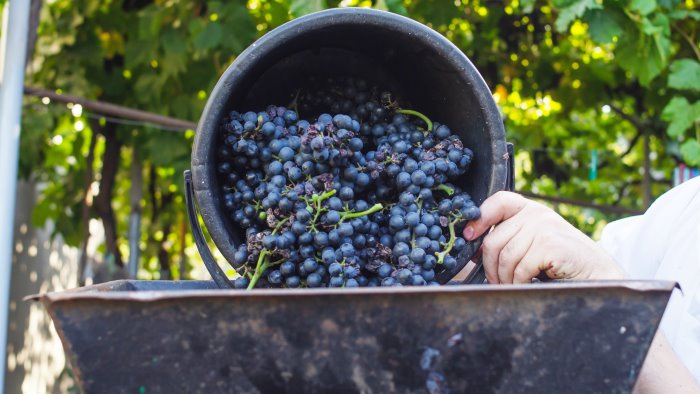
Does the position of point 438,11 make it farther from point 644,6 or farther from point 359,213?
point 359,213

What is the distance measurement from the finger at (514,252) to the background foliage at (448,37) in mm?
1267

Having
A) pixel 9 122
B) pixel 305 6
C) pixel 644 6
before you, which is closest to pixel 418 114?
pixel 305 6

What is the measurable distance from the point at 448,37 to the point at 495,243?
249 cm

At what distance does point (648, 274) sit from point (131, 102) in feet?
8.59

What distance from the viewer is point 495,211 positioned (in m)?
0.95

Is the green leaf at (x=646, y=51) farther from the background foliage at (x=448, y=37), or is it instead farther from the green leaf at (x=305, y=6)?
the green leaf at (x=305, y=6)

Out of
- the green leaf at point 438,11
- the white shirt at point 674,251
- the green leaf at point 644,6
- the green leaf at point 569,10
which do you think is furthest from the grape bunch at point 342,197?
the green leaf at point 438,11

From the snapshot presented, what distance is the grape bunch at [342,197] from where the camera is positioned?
34.2 inches

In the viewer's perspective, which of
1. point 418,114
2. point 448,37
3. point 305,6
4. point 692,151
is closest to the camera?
point 418,114

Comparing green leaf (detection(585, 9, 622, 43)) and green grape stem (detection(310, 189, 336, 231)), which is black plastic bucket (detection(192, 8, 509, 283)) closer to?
green grape stem (detection(310, 189, 336, 231))

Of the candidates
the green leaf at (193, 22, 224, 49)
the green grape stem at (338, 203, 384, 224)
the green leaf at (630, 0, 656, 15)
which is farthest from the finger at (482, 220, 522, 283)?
the green leaf at (193, 22, 224, 49)

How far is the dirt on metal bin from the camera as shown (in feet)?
2.22

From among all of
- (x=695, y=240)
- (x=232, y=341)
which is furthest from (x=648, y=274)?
(x=232, y=341)

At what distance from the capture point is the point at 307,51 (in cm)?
105
